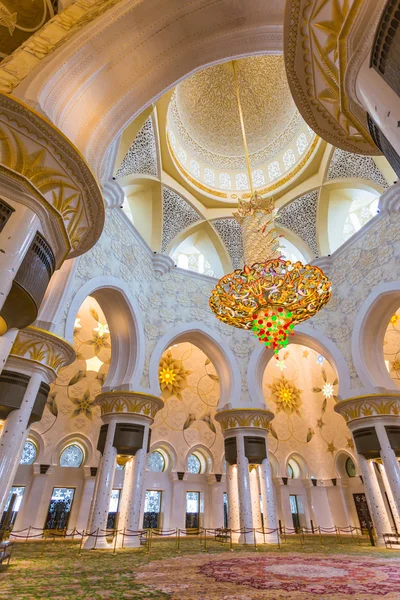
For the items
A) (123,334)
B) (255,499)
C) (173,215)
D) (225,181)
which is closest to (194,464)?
(255,499)

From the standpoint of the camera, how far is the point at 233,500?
8.75 m

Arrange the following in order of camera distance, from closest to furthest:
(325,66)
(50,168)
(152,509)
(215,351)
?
(325,66) < (50,168) < (215,351) < (152,509)

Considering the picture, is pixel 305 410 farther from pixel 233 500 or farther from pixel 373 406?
pixel 233 500

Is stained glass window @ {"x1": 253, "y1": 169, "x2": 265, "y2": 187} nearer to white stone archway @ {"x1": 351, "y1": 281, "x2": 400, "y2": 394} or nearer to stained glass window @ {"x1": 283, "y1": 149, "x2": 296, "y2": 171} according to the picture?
stained glass window @ {"x1": 283, "y1": 149, "x2": 296, "y2": 171}

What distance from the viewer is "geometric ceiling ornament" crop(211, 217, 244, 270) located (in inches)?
480

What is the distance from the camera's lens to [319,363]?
1450 centimetres

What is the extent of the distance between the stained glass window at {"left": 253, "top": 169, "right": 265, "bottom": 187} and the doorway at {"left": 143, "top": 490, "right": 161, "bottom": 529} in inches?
474

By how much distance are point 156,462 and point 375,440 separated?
735 centimetres

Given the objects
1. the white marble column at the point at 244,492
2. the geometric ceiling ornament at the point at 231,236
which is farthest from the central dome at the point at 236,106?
the white marble column at the point at 244,492

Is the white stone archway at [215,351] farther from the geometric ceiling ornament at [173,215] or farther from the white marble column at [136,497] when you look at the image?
the geometric ceiling ornament at [173,215]

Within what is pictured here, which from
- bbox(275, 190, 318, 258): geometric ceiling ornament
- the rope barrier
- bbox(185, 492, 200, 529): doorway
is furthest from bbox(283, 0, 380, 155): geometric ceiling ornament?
bbox(185, 492, 200, 529): doorway

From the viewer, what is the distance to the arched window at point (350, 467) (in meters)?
12.3

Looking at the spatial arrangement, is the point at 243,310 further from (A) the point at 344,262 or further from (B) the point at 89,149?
(A) the point at 344,262

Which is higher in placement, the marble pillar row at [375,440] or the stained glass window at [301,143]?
the stained glass window at [301,143]
